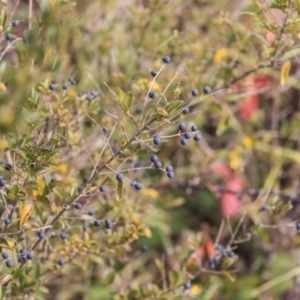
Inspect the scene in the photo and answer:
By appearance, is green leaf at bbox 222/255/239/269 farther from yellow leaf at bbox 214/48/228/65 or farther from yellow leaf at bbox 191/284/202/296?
yellow leaf at bbox 214/48/228/65

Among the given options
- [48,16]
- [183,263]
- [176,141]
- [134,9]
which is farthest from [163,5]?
[48,16]

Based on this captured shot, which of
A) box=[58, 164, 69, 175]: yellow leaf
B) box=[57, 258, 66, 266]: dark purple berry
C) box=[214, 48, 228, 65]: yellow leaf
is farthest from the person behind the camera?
box=[214, 48, 228, 65]: yellow leaf

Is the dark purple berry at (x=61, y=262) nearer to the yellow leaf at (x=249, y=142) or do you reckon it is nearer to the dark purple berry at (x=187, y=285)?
the dark purple berry at (x=187, y=285)

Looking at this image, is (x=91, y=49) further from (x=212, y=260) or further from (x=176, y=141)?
(x=212, y=260)

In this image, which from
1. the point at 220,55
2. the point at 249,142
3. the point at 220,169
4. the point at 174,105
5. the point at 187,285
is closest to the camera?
the point at 174,105

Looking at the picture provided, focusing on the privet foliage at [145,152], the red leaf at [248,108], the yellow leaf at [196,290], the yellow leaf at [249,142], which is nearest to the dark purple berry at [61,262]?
the privet foliage at [145,152]

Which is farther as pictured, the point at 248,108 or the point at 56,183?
the point at 248,108

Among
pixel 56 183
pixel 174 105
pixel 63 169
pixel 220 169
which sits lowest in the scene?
pixel 220 169

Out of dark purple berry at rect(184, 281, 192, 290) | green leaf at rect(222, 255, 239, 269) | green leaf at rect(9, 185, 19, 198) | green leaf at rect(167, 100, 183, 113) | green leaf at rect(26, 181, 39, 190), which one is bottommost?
dark purple berry at rect(184, 281, 192, 290)

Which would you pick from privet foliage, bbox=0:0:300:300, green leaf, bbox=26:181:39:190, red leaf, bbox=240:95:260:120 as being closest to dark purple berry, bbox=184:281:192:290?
privet foliage, bbox=0:0:300:300

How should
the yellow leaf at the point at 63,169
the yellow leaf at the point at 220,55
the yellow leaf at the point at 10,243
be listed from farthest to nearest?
the yellow leaf at the point at 220,55
the yellow leaf at the point at 63,169
the yellow leaf at the point at 10,243

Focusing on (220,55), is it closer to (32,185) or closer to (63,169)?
(63,169)

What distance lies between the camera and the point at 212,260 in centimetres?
107

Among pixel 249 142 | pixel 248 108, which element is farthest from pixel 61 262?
pixel 248 108
